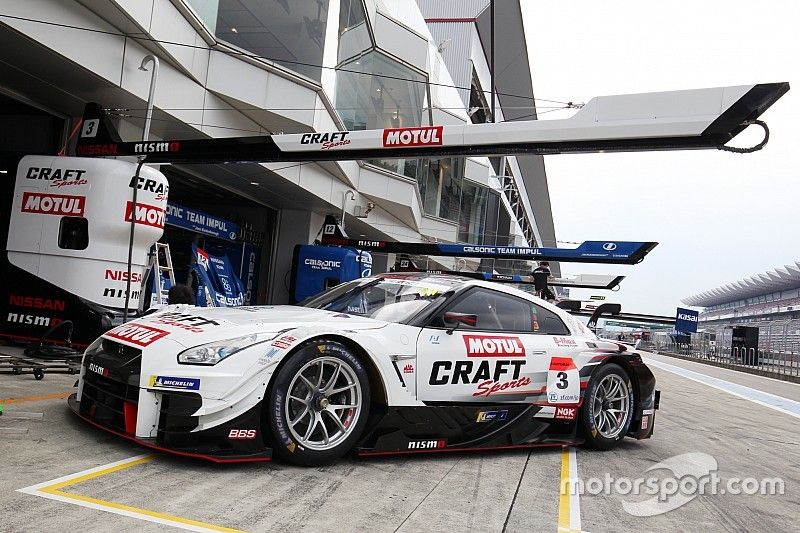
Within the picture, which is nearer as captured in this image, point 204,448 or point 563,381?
point 204,448

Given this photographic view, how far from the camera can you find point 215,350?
3.68 metres

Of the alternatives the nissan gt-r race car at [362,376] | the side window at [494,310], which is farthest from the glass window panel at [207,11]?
the side window at [494,310]

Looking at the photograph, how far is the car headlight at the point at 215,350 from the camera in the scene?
3.63 meters

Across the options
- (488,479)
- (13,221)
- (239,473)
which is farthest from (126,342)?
(13,221)

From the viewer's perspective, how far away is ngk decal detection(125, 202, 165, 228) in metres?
7.89

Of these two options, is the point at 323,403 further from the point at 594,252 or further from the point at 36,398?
the point at 594,252

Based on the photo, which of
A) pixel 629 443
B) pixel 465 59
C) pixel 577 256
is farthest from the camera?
pixel 465 59

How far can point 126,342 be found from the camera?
3.90 meters

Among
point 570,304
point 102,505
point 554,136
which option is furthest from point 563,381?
point 570,304

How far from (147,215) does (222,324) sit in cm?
471

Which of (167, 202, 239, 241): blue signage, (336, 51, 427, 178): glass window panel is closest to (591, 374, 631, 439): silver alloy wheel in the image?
(167, 202, 239, 241): blue signage

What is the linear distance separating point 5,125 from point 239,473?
8767mm

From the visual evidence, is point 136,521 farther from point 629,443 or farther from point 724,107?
A: point 724,107

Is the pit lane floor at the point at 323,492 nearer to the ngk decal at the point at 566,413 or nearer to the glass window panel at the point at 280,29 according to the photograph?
the ngk decal at the point at 566,413
